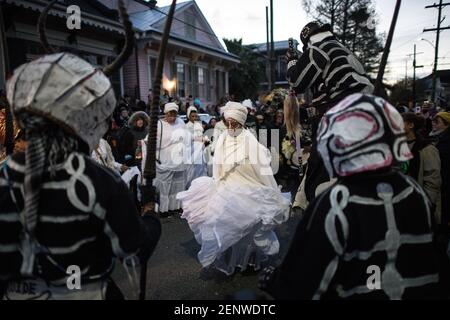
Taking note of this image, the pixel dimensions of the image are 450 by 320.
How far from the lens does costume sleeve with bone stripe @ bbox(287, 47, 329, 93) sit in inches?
127

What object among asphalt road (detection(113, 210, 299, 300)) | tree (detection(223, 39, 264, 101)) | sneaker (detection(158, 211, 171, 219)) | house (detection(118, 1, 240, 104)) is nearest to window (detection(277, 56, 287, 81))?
tree (detection(223, 39, 264, 101))

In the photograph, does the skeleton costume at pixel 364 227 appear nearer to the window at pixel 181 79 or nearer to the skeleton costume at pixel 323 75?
the skeleton costume at pixel 323 75

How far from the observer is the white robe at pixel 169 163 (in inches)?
280

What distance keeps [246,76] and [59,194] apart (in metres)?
30.2

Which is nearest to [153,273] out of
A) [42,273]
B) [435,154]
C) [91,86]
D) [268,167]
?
[268,167]

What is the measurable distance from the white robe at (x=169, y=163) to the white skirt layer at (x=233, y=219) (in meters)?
2.82

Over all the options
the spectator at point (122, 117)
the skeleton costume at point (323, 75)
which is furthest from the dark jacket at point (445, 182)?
the spectator at point (122, 117)

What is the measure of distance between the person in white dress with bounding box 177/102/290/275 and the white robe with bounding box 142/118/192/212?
2.69m

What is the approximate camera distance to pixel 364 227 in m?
1.52

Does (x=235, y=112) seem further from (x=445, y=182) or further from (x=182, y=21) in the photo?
(x=182, y=21)

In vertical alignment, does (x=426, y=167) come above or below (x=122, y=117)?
below

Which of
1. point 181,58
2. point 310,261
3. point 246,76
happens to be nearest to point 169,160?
point 310,261

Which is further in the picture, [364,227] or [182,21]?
[182,21]

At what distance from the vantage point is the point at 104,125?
1734 millimetres
